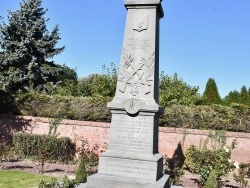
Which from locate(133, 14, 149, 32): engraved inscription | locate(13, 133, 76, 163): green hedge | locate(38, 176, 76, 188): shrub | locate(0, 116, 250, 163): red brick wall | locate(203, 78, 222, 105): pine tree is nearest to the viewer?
locate(133, 14, 149, 32): engraved inscription

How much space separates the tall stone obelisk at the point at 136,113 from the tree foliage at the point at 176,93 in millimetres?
10362

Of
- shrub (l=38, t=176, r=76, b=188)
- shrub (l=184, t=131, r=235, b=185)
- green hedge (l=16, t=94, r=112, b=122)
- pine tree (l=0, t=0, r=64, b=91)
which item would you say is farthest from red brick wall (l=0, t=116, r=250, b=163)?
pine tree (l=0, t=0, r=64, b=91)

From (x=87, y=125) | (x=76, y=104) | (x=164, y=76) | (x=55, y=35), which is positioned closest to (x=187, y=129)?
(x=87, y=125)

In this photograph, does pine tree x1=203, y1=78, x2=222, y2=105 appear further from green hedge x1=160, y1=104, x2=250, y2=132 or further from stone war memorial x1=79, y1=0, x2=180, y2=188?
stone war memorial x1=79, y1=0, x2=180, y2=188

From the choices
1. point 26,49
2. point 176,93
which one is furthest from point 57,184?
point 26,49

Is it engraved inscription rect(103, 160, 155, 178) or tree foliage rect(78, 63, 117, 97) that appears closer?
engraved inscription rect(103, 160, 155, 178)

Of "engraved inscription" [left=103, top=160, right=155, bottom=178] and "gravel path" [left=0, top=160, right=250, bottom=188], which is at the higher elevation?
"engraved inscription" [left=103, top=160, right=155, bottom=178]

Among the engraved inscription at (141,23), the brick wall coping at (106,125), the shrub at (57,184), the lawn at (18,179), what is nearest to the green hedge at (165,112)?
the brick wall coping at (106,125)

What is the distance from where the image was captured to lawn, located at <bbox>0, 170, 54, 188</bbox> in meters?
8.19

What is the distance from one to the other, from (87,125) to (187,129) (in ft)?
14.3

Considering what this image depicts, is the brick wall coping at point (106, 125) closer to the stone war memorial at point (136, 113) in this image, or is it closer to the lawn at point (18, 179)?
the lawn at point (18, 179)

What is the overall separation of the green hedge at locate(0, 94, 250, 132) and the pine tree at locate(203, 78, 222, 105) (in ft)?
31.7

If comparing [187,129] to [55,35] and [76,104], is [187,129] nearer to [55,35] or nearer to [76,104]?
[76,104]

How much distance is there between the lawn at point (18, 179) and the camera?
819 centimetres
